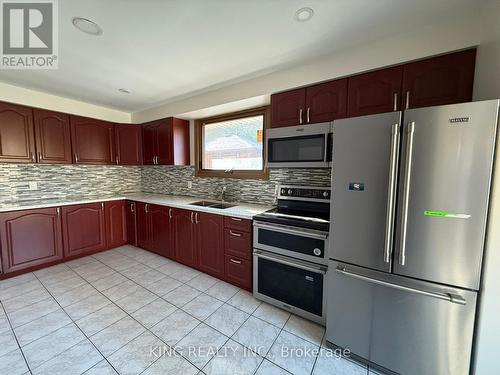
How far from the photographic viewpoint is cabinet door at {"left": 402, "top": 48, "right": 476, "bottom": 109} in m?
1.39

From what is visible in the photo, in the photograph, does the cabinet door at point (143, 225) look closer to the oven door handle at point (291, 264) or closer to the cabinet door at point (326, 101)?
the oven door handle at point (291, 264)

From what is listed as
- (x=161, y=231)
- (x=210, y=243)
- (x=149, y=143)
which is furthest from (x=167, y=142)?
(x=210, y=243)

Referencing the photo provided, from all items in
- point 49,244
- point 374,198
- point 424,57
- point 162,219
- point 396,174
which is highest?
point 424,57

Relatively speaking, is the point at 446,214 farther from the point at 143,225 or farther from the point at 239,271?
the point at 143,225

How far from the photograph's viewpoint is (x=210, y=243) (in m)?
2.47

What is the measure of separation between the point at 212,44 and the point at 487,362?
2685mm

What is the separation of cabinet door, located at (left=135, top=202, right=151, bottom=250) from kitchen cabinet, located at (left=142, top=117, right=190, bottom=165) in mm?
743

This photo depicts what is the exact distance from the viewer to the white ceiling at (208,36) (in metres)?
1.31

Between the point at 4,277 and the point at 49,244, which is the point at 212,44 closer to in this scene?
the point at 49,244

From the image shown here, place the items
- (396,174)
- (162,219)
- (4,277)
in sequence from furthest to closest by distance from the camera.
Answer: (162,219) → (4,277) → (396,174)

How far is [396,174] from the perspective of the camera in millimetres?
1240

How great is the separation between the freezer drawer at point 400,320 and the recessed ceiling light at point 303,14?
1716mm

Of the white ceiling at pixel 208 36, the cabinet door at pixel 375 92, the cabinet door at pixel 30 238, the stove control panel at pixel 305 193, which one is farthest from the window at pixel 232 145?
the cabinet door at pixel 30 238

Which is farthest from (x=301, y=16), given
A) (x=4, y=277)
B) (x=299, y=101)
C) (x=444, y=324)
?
(x=4, y=277)
